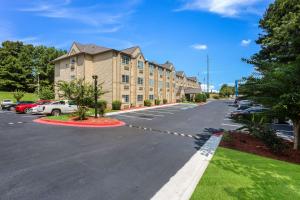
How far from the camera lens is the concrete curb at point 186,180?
5.31 meters

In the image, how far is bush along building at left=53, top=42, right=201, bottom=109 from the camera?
33875 mm

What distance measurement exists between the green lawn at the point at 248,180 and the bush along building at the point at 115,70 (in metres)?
25.0

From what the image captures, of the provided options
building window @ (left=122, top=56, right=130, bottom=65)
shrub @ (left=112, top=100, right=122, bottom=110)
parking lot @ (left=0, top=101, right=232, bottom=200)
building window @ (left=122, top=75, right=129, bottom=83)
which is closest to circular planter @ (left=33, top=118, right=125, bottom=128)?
parking lot @ (left=0, top=101, right=232, bottom=200)

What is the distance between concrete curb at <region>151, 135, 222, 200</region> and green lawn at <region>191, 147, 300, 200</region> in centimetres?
21

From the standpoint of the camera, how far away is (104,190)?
5551 millimetres

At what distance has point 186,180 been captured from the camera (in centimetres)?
627

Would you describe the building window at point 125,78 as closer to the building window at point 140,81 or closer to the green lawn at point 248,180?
the building window at point 140,81

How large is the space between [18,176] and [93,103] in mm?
13898

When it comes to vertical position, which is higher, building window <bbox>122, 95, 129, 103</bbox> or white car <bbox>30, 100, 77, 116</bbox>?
building window <bbox>122, 95, 129, 103</bbox>

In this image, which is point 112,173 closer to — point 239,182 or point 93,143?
point 239,182

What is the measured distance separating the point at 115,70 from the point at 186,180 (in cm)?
2924

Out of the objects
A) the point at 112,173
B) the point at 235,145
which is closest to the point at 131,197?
the point at 112,173

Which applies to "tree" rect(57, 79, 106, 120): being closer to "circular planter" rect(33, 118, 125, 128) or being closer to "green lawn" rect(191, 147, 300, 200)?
"circular planter" rect(33, 118, 125, 128)

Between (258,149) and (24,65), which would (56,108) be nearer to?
(258,149)
